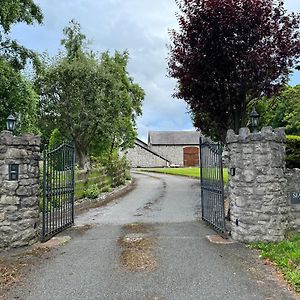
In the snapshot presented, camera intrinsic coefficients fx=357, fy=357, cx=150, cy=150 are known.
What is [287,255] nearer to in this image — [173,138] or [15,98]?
[15,98]

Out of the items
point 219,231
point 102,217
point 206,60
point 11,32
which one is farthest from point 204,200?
point 11,32

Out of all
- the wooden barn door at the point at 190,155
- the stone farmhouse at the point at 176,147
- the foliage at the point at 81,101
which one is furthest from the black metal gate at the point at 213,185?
the wooden barn door at the point at 190,155

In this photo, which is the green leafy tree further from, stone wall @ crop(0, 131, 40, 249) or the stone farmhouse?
the stone farmhouse

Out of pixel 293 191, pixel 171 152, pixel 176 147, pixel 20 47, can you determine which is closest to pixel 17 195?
pixel 293 191

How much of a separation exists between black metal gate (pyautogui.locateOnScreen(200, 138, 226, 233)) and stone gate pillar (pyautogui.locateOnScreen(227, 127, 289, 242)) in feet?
2.54

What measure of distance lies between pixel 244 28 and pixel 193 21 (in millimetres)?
1403

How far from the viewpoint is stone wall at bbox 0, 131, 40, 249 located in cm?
718

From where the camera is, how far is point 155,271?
563 centimetres

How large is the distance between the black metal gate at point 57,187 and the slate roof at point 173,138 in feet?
156

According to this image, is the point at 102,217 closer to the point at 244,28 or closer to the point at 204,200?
the point at 204,200

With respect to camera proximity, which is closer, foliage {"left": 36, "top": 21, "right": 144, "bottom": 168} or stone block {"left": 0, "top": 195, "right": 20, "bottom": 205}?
stone block {"left": 0, "top": 195, "right": 20, "bottom": 205}

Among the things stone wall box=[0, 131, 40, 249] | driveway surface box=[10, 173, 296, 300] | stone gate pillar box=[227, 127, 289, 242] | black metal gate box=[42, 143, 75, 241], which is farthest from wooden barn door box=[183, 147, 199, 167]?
stone wall box=[0, 131, 40, 249]

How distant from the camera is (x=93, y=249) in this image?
7.00 meters

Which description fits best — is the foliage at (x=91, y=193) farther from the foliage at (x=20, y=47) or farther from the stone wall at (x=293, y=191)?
the stone wall at (x=293, y=191)
